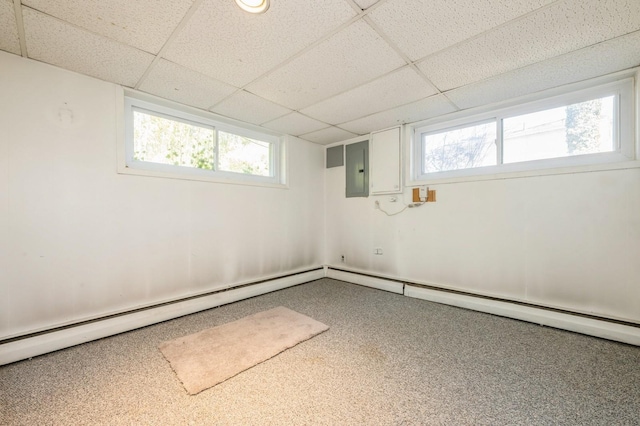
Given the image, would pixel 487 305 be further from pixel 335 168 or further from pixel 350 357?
pixel 335 168

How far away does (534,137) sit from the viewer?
2629mm

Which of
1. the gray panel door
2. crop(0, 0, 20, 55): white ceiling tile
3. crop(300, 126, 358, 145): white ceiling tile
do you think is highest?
crop(300, 126, 358, 145): white ceiling tile

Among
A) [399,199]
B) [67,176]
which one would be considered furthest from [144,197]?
[399,199]

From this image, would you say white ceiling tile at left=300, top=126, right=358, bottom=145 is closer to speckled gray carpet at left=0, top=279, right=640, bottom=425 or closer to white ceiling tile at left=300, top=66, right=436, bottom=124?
white ceiling tile at left=300, top=66, right=436, bottom=124

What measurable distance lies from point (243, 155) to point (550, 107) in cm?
358

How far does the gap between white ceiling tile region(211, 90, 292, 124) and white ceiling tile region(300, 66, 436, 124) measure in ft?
1.20

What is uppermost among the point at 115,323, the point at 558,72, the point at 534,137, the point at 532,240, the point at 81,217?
the point at 558,72

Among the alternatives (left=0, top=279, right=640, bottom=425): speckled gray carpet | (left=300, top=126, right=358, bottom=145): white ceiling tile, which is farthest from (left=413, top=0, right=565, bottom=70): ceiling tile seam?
(left=0, top=279, right=640, bottom=425): speckled gray carpet

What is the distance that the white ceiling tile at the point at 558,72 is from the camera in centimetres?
183

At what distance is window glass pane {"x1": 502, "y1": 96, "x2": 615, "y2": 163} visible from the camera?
231cm

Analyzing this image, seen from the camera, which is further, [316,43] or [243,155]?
[243,155]

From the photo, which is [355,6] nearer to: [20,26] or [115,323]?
[20,26]

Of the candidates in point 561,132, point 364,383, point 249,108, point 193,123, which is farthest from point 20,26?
point 561,132

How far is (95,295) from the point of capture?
7.31ft
